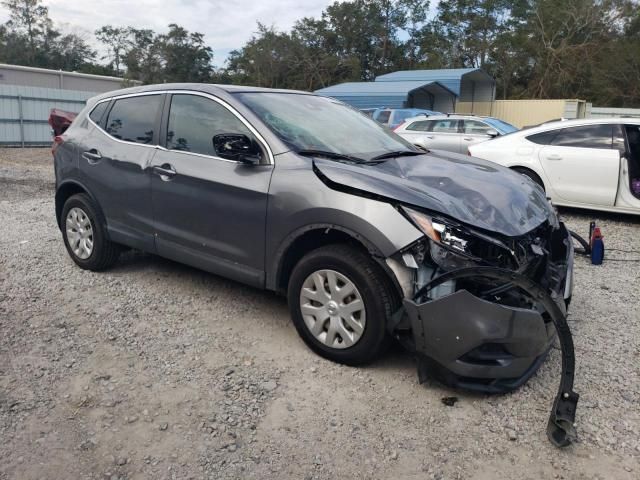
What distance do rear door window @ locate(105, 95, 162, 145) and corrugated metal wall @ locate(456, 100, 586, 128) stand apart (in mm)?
23352

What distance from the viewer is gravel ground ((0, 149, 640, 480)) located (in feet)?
8.60

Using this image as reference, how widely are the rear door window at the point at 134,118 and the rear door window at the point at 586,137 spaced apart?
5.91 meters

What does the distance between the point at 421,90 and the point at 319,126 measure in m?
24.0

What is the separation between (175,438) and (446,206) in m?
1.91

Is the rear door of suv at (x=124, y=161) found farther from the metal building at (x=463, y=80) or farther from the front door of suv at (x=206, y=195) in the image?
the metal building at (x=463, y=80)

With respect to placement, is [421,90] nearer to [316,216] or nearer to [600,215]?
[600,215]

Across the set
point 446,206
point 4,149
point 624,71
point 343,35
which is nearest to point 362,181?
point 446,206

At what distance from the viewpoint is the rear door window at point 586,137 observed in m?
7.58

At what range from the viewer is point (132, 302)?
15.0 feet

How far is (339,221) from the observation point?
10.8 feet

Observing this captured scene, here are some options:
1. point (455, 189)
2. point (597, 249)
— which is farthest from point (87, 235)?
point (597, 249)

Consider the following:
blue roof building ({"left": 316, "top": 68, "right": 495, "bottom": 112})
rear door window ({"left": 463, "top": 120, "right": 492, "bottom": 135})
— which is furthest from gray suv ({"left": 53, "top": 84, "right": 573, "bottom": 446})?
blue roof building ({"left": 316, "top": 68, "right": 495, "bottom": 112})

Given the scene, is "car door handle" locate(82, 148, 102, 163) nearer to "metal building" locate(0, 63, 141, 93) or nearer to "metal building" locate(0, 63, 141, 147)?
"metal building" locate(0, 63, 141, 147)

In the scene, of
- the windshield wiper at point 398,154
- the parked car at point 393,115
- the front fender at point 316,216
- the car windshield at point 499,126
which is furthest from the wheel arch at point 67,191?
the parked car at point 393,115
